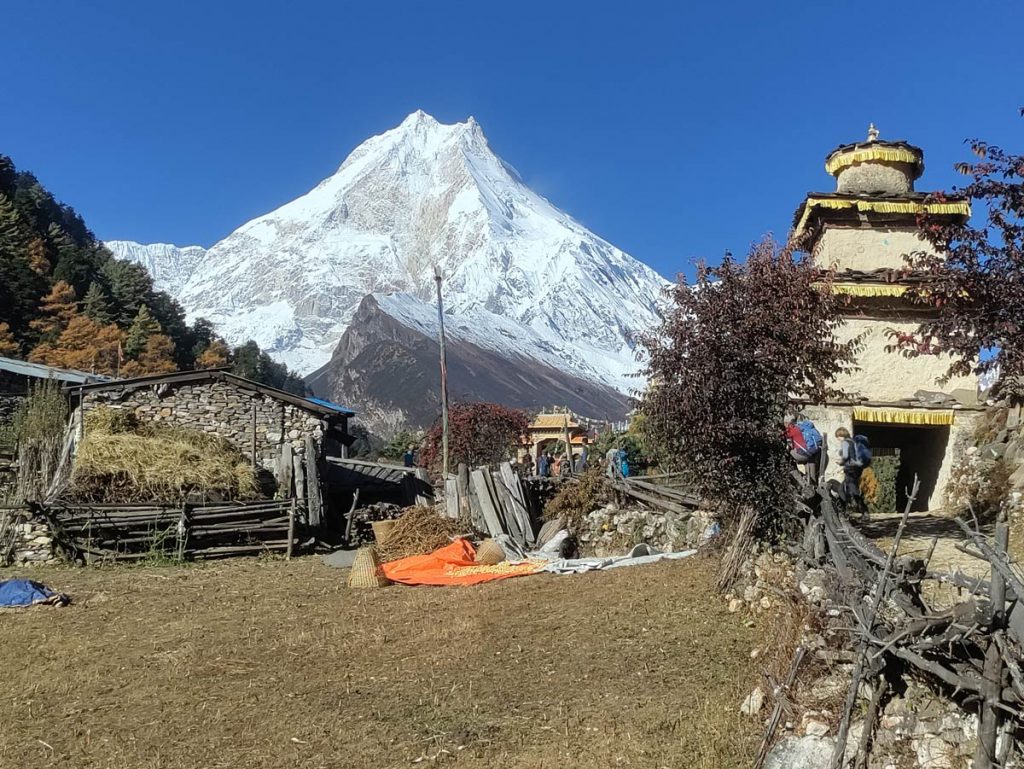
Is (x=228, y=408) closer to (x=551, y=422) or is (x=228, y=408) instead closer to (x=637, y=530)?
(x=637, y=530)

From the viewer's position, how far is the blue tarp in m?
11.1

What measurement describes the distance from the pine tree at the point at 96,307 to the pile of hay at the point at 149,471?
29962mm

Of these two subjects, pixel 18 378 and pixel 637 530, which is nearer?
pixel 637 530

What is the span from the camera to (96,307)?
46.4 meters

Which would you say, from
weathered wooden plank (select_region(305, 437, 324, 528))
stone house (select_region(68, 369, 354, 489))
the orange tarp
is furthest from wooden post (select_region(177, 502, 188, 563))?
stone house (select_region(68, 369, 354, 489))

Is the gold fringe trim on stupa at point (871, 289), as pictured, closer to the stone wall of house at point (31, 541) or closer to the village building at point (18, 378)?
the stone wall of house at point (31, 541)

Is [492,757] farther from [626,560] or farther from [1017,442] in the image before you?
[1017,442]

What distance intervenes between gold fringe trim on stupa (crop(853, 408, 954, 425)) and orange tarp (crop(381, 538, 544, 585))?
720 centimetres

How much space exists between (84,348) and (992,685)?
43.6 meters

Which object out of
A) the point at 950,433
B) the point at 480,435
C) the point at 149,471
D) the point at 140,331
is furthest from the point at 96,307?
the point at 950,433

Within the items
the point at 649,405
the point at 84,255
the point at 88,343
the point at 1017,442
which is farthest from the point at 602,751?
the point at 84,255

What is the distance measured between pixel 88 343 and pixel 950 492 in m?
38.8

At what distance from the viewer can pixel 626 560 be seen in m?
12.9

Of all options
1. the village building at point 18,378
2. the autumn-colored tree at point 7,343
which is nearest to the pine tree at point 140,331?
the autumn-colored tree at point 7,343
